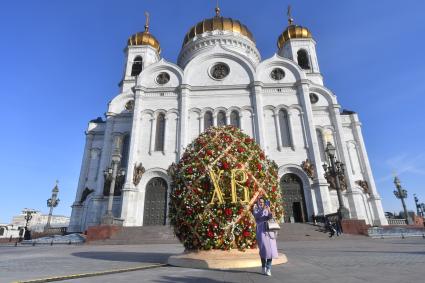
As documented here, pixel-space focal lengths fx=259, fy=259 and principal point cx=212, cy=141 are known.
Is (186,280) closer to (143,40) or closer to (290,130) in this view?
(290,130)

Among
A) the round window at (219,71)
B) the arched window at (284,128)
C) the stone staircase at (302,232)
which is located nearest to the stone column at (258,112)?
the arched window at (284,128)

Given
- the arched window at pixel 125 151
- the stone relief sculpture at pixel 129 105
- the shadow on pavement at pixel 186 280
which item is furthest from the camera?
the stone relief sculpture at pixel 129 105

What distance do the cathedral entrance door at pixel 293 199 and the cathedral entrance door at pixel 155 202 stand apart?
33.4ft

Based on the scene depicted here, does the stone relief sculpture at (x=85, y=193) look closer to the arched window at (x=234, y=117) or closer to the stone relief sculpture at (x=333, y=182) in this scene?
the arched window at (x=234, y=117)

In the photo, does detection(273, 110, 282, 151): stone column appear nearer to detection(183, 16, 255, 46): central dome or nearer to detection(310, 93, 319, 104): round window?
detection(310, 93, 319, 104): round window

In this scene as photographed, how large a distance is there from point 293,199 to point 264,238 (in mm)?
18330

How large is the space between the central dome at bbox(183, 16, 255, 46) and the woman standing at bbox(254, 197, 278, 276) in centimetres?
3439

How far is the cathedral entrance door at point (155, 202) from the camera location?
21.7 meters

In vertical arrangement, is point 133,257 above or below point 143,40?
below

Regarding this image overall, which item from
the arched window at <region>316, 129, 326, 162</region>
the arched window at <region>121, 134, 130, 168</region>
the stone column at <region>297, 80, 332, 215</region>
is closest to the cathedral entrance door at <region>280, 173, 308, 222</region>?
the stone column at <region>297, 80, 332, 215</region>

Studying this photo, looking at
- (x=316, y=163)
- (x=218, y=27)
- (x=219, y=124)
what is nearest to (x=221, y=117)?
(x=219, y=124)

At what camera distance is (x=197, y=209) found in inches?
239

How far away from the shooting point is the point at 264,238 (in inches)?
196

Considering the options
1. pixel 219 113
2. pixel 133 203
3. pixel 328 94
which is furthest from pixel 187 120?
pixel 328 94
